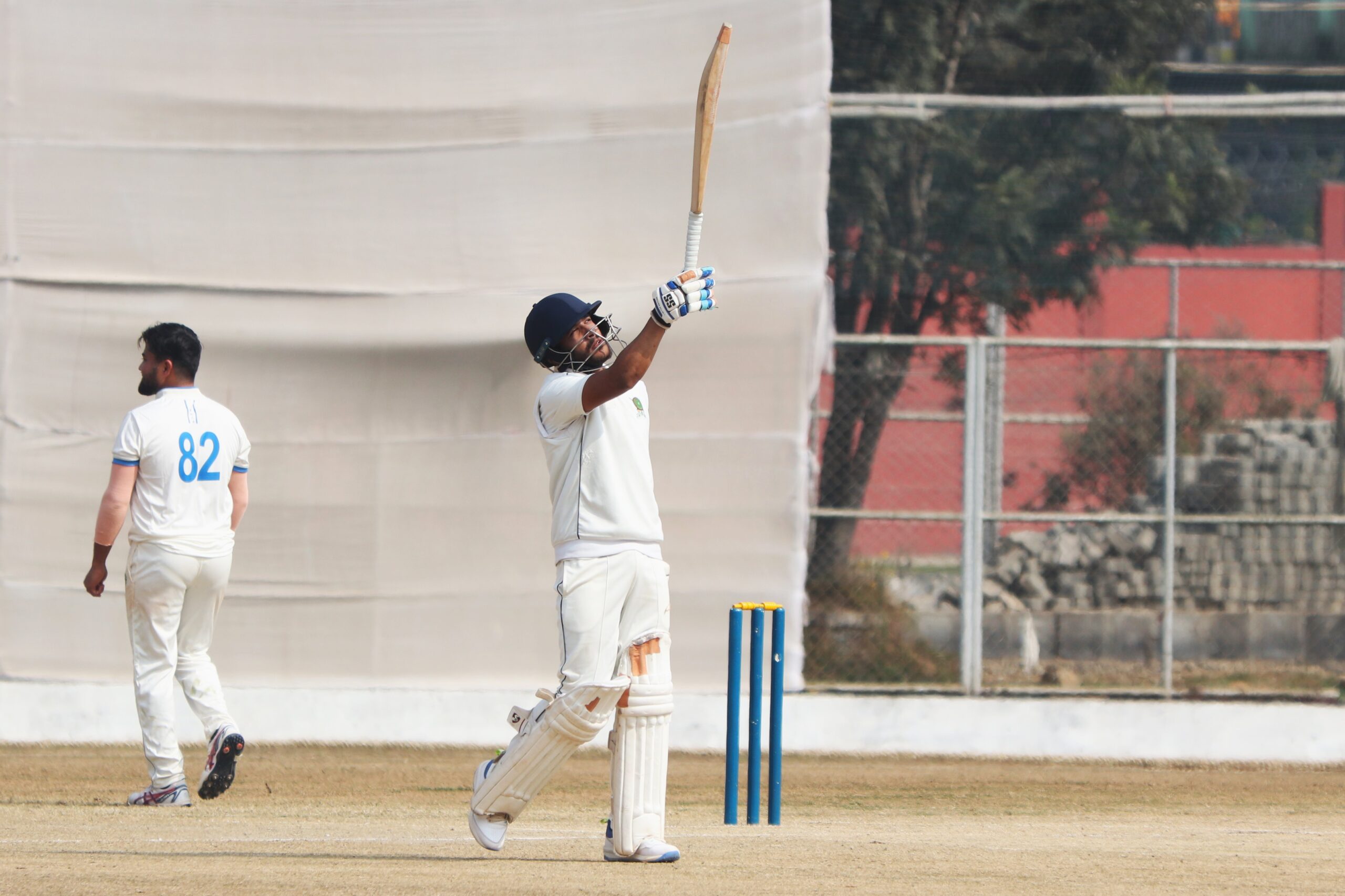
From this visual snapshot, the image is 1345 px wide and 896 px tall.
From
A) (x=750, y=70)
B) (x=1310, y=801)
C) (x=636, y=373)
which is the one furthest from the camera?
(x=750, y=70)

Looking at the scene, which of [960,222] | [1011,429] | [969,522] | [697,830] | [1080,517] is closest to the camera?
[697,830]

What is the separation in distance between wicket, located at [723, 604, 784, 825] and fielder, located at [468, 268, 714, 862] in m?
1.30

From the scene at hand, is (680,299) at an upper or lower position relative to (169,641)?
upper

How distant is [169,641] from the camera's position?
696 cm

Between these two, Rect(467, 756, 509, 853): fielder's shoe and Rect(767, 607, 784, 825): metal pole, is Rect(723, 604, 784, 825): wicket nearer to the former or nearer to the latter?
Rect(767, 607, 784, 825): metal pole

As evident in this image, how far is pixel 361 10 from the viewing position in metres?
9.77

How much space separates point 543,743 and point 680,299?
4.76 ft

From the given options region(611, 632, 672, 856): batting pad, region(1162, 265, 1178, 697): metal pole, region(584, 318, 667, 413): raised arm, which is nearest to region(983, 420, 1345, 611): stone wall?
region(1162, 265, 1178, 697): metal pole

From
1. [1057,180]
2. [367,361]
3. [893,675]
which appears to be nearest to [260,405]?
[367,361]

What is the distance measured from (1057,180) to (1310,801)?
4037mm

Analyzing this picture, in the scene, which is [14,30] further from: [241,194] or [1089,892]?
[1089,892]

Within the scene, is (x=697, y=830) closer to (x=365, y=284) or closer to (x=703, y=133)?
(x=703, y=133)

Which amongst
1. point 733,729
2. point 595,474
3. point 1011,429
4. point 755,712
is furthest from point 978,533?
point 595,474

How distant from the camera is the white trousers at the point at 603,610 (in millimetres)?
5121
